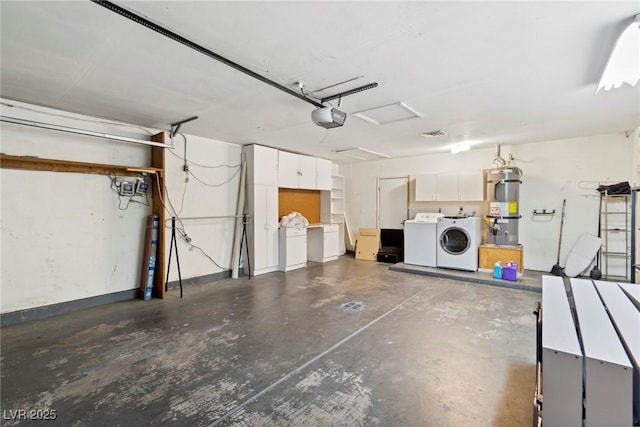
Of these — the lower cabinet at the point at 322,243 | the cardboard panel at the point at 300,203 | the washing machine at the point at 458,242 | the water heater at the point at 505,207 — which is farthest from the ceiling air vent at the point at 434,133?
the cardboard panel at the point at 300,203

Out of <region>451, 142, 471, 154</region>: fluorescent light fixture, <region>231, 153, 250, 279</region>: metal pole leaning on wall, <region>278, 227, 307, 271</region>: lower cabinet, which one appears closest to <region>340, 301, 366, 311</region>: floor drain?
<region>278, 227, 307, 271</region>: lower cabinet

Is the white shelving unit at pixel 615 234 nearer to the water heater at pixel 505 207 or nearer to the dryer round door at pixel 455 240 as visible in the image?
the water heater at pixel 505 207

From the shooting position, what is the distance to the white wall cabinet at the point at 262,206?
17.9 feet

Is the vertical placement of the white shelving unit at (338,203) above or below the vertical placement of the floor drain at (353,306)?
above

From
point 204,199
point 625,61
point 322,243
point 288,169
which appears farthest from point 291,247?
point 625,61

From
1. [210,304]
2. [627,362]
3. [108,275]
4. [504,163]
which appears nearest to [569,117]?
[504,163]

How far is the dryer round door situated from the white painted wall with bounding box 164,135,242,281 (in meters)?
4.14

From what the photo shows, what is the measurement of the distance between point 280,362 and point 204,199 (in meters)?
3.49

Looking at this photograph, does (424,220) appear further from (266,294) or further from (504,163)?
(266,294)

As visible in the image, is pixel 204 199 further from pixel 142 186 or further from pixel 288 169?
pixel 288 169

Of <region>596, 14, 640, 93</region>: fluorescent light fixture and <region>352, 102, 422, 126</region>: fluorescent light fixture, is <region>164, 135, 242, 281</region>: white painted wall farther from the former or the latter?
<region>596, 14, 640, 93</region>: fluorescent light fixture

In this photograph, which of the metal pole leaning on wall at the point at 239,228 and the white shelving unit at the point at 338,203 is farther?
the white shelving unit at the point at 338,203

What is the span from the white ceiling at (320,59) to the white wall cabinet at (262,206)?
1437 mm

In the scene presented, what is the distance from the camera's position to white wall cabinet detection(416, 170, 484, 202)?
593 centimetres
